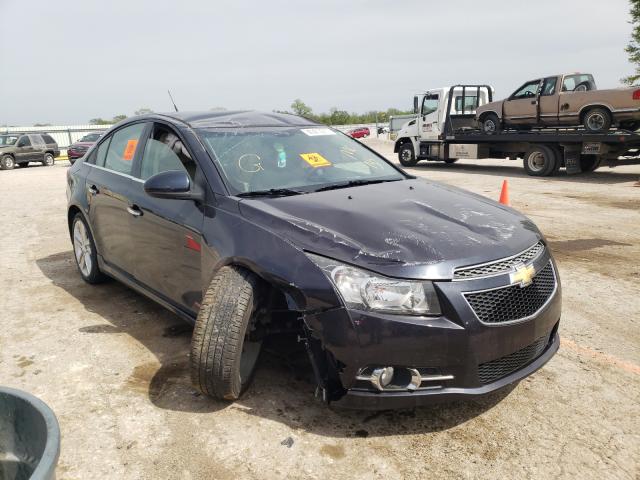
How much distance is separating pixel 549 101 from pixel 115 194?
13.4 m

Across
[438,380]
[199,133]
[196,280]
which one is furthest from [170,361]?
[438,380]

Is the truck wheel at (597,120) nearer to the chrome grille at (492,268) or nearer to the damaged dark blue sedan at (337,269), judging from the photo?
the damaged dark blue sedan at (337,269)

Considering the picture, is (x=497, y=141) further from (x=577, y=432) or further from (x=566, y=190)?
(x=577, y=432)

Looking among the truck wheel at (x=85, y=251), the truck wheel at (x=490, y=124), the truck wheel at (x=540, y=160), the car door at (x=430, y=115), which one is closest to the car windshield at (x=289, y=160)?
the truck wheel at (x=85, y=251)

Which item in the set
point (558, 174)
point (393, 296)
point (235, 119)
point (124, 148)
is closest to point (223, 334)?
point (393, 296)

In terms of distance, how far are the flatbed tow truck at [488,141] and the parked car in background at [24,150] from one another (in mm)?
17406

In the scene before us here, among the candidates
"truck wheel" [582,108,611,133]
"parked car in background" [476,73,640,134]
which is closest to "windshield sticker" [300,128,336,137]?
"parked car in background" [476,73,640,134]

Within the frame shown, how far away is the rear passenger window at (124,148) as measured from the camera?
4160 millimetres

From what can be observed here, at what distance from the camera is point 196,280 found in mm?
3236

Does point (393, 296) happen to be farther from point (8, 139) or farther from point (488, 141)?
point (8, 139)

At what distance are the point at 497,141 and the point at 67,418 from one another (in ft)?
49.9

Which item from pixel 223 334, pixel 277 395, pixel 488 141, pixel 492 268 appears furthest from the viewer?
pixel 488 141

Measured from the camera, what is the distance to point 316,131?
163 inches

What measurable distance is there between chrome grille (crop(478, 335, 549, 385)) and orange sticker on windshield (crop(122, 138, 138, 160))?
300 centimetres
